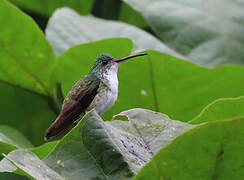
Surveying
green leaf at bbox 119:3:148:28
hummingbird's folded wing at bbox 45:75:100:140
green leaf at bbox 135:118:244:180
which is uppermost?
green leaf at bbox 135:118:244:180

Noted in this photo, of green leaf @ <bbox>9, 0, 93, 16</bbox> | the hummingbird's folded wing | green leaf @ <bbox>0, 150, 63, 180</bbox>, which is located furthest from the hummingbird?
green leaf @ <bbox>9, 0, 93, 16</bbox>

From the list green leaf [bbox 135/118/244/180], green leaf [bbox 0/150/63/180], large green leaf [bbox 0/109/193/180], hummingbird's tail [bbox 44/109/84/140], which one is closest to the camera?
green leaf [bbox 135/118/244/180]

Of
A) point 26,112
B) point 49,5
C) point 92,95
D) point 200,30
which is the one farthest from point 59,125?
point 49,5

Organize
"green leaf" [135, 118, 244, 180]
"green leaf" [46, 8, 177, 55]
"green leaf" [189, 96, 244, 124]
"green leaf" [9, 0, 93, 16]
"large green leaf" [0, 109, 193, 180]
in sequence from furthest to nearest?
"green leaf" [9, 0, 93, 16] → "green leaf" [46, 8, 177, 55] → "green leaf" [189, 96, 244, 124] → "large green leaf" [0, 109, 193, 180] → "green leaf" [135, 118, 244, 180]

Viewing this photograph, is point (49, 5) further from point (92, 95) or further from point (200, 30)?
point (92, 95)

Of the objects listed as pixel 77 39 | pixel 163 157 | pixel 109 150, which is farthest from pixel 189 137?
pixel 77 39

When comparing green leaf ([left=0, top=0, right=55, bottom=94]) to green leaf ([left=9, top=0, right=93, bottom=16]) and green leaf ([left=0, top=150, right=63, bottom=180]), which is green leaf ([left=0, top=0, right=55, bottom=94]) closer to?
green leaf ([left=9, top=0, right=93, bottom=16])

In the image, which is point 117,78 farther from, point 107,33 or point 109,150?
point 109,150
